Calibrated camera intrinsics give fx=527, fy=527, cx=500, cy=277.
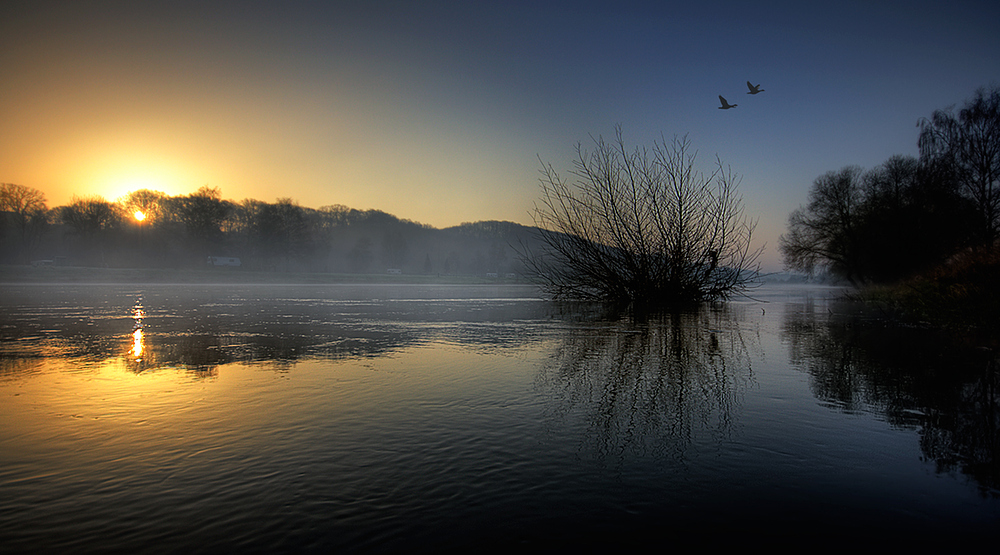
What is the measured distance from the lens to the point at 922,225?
32625mm

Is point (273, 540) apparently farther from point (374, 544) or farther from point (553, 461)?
point (553, 461)

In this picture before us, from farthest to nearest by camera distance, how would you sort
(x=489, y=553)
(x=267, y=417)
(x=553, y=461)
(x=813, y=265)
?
(x=813, y=265)
(x=267, y=417)
(x=553, y=461)
(x=489, y=553)

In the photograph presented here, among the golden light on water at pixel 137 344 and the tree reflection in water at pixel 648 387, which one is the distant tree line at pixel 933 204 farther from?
the golden light on water at pixel 137 344

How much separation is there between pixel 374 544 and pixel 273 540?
52 cm

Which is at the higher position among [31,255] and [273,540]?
[31,255]

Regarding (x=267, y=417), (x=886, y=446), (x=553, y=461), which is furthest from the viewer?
(x=267, y=417)

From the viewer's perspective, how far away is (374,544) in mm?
2545

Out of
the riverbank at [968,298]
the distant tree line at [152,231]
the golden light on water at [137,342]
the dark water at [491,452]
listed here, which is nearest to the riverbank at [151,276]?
the distant tree line at [152,231]

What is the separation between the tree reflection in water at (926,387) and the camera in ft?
13.1

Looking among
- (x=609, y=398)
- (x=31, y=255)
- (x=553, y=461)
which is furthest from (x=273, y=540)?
(x=31, y=255)

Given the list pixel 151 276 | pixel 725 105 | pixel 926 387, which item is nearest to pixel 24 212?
pixel 151 276

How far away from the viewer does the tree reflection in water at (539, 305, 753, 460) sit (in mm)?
4296

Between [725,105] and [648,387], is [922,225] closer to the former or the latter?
[725,105]

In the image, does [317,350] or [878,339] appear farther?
[878,339]
